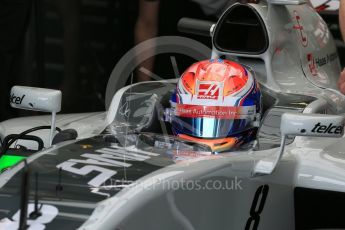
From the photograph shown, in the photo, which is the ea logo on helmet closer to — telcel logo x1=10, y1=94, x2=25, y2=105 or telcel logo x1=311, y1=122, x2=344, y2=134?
telcel logo x1=311, y1=122, x2=344, y2=134

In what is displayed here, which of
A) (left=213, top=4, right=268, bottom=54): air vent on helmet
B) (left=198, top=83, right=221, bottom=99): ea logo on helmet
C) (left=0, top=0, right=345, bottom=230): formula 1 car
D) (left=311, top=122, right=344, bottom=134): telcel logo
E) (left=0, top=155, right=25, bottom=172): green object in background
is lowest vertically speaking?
(left=0, top=155, right=25, bottom=172): green object in background

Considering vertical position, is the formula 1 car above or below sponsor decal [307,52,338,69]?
below

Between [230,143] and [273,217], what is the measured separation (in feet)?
1.11

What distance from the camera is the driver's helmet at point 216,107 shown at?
3402 millimetres

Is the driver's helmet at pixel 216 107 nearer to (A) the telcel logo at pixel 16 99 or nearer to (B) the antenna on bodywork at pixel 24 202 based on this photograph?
(A) the telcel logo at pixel 16 99

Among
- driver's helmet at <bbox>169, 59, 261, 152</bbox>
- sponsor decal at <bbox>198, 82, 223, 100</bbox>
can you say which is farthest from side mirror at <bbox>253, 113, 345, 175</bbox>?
Answer: sponsor decal at <bbox>198, 82, 223, 100</bbox>

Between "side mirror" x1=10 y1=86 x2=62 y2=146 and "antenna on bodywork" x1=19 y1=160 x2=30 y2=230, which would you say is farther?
"side mirror" x1=10 y1=86 x2=62 y2=146

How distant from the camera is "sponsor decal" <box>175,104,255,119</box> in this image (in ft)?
11.2

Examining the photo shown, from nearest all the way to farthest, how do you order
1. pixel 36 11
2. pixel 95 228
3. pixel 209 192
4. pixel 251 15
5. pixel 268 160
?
pixel 95 228 < pixel 209 192 < pixel 268 160 < pixel 251 15 < pixel 36 11

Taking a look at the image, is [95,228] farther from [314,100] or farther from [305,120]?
[314,100]

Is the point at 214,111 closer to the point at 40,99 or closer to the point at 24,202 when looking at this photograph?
the point at 40,99

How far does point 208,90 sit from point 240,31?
2.34 ft

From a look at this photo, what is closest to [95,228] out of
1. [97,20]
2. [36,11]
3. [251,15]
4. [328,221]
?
[328,221]

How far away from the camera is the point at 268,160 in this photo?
10.1 feet
